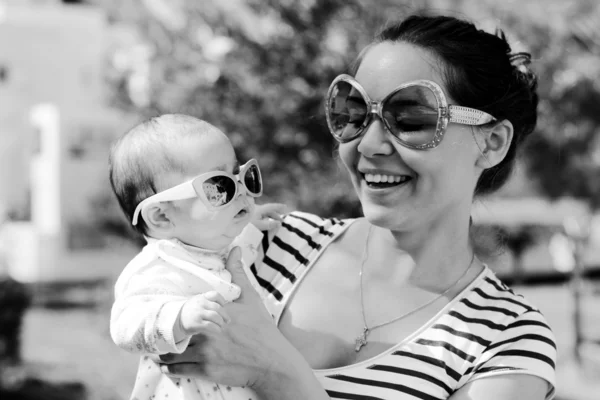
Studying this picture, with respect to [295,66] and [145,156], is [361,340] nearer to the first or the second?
[145,156]

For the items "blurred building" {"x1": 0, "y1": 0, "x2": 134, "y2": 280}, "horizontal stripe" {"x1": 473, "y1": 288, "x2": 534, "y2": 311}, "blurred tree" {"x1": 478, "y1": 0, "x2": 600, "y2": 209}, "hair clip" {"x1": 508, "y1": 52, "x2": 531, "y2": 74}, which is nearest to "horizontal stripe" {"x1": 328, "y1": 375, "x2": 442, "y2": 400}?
"horizontal stripe" {"x1": 473, "y1": 288, "x2": 534, "y2": 311}

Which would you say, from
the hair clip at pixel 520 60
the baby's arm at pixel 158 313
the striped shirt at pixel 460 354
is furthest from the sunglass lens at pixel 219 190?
the hair clip at pixel 520 60

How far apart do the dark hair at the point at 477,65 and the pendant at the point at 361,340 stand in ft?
2.32

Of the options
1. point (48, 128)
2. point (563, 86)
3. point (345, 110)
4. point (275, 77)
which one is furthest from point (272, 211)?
point (48, 128)

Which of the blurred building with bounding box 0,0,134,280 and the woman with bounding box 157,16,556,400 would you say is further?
the blurred building with bounding box 0,0,134,280

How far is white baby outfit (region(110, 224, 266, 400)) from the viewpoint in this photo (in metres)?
2.02

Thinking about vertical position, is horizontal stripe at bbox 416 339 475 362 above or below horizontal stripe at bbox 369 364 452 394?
above

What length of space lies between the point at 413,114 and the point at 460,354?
711mm

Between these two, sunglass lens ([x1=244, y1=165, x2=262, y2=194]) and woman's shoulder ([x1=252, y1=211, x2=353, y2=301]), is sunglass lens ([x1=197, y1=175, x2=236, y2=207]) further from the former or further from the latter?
woman's shoulder ([x1=252, y1=211, x2=353, y2=301])

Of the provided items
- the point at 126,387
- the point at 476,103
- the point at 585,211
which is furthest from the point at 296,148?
the point at 585,211

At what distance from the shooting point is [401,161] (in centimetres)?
230

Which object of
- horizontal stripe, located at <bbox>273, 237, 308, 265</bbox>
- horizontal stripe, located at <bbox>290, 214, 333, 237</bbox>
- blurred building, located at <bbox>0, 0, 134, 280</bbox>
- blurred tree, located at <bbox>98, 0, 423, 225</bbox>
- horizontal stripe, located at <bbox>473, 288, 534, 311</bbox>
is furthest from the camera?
blurred building, located at <bbox>0, 0, 134, 280</bbox>

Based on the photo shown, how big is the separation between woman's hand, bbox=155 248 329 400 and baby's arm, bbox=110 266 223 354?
0.37 ft

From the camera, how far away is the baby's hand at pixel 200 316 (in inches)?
76.4
